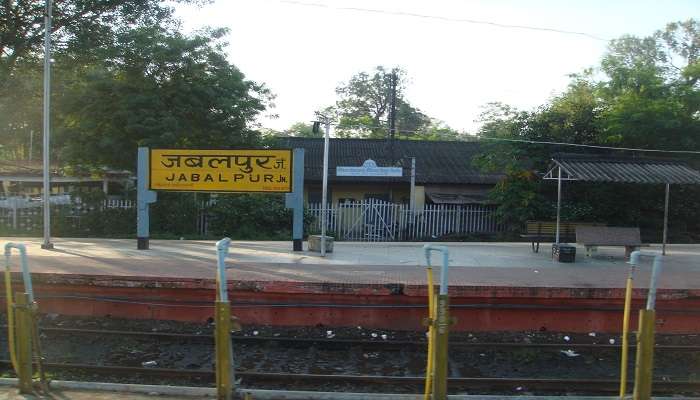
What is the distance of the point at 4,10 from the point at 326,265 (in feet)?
45.4

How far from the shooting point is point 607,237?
13.4 metres

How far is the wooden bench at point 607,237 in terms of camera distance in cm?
1330

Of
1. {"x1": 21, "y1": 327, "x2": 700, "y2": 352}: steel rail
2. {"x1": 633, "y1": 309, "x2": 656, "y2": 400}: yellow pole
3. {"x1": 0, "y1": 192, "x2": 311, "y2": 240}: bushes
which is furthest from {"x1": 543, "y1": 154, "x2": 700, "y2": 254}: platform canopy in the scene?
{"x1": 0, "y1": 192, "x2": 311, "y2": 240}: bushes

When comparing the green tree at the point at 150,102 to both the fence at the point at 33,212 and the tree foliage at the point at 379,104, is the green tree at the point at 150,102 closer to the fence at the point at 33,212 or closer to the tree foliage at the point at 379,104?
the fence at the point at 33,212

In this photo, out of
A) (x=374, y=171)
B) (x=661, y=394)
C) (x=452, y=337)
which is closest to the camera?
(x=661, y=394)

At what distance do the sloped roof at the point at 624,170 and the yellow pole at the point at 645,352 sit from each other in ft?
26.9

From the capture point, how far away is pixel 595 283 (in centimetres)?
959

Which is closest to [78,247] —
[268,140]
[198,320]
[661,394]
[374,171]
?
[198,320]

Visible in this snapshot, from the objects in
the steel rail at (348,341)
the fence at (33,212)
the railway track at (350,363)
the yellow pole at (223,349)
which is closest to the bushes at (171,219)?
the fence at (33,212)

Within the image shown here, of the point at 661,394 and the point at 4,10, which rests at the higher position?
the point at 4,10

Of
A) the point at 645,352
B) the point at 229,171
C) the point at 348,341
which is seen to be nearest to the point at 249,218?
the point at 229,171

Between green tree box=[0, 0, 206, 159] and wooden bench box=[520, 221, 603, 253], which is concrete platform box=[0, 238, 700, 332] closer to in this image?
wooden bench box=[520, 221, 603, 253]

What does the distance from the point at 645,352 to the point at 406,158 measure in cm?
2454

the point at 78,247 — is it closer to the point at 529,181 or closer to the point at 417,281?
the point at 417,281
